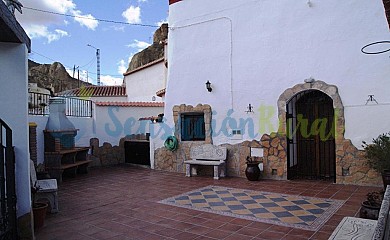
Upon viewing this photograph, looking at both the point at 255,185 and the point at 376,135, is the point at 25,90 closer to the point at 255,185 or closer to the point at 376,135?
the point at 255,185

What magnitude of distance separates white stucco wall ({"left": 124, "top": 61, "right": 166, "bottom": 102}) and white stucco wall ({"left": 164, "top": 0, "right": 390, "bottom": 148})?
547cm

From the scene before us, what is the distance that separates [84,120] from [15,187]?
7.03 m

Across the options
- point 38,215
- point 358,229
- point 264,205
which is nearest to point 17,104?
point 38,215

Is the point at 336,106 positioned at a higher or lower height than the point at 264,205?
higher

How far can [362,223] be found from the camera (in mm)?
2977

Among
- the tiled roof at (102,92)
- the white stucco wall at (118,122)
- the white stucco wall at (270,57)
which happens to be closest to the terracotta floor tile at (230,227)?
the white stucco wall at (270,57)

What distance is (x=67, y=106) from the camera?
946 cm

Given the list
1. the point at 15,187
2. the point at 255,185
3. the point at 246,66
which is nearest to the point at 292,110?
the point at 246,66

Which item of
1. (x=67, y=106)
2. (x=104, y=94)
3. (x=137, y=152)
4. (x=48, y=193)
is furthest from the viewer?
(x=104, y=94)

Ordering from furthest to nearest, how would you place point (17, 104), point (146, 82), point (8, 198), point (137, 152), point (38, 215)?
point (146, 82) < point (137, 152) < point (38, 215) < point (17, 104) < point (8, 198)

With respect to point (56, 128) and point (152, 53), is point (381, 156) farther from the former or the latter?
point (152, 53)

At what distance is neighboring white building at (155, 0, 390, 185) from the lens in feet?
20.5

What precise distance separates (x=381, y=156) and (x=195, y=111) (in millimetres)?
4669

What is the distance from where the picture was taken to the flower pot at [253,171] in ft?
23.5
